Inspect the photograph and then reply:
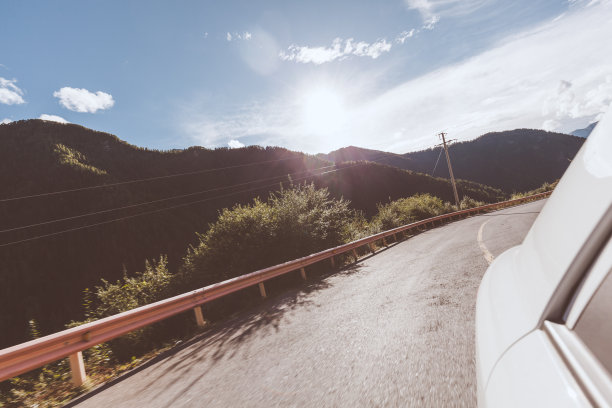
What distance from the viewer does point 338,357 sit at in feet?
9.77

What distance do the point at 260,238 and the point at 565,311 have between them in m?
8.78

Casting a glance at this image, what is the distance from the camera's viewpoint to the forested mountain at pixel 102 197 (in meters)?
72.9

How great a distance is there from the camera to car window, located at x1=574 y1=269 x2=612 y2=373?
70 cm

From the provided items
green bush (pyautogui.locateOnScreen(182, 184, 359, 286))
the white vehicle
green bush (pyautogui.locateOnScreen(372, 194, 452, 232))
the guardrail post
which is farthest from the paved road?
green bush (pyautogui.locateOnScreen(372, 194, 452, 232))

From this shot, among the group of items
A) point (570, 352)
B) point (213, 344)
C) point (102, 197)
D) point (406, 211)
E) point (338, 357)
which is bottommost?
point (338, 357)

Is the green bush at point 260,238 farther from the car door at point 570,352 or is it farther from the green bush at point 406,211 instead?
the car door at point 570,352

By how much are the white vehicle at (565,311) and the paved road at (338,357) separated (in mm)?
1238

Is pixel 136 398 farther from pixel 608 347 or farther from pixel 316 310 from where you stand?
pixel 608 347

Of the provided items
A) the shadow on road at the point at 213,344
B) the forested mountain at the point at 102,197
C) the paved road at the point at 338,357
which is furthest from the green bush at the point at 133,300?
the forested mountain at the point at 102,197

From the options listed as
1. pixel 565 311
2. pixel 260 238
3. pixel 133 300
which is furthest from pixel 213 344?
pixel 260 238

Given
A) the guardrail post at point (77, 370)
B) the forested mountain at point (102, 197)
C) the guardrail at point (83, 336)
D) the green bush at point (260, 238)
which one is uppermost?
the forested mountain at point (102, 197)

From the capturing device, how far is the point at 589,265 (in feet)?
2.66

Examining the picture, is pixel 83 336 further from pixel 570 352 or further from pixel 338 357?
pixel 570 352

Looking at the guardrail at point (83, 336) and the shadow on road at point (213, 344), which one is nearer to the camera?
the guardrail at point (83, 336)
